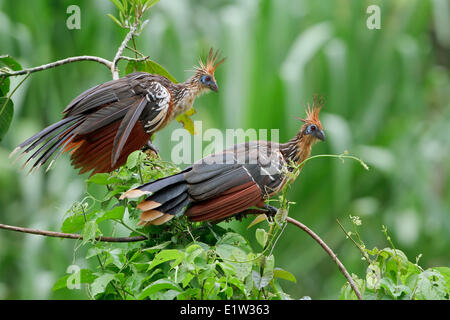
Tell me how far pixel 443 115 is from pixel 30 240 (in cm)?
430

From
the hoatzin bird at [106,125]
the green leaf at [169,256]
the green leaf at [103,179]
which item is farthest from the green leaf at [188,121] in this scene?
the green leaf at [169,256]

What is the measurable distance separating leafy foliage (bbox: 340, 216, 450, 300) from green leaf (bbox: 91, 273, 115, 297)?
732mm

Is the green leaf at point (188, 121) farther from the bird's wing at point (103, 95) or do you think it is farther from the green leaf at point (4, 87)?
the green leaf at point (4, 87)

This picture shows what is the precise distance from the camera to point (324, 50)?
501cm

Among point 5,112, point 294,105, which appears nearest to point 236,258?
point 5,112

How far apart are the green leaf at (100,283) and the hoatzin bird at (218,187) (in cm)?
22

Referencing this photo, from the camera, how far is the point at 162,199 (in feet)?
5.97

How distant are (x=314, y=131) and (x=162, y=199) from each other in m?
0.94

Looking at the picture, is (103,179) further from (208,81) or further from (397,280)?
(397,280)

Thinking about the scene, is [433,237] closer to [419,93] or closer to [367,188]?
[367,188]

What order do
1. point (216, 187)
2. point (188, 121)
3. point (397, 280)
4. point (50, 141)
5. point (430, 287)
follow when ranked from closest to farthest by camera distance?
point (430, 287), point (397, 280), point (216, 187), point (50, 141), point (188, 121)

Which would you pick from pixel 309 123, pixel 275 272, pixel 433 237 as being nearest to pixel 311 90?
pixel 433 237

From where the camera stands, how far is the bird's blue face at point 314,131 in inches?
98.3

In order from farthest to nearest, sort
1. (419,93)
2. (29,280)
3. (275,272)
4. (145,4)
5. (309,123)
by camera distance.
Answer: (419,93) → (29,280) → (309,123) → (145,4) → (275,272)
